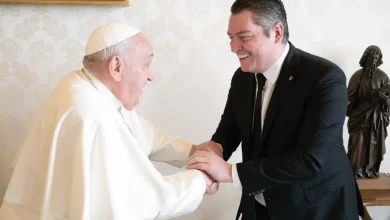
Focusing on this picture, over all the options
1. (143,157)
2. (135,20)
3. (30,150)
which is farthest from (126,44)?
(135,20)

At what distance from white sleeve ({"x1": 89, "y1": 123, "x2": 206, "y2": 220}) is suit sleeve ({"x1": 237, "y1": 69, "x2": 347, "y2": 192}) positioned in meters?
0.25

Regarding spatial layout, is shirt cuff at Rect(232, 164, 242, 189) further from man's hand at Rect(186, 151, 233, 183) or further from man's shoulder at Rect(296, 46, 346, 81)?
man's shoulder at Rect(296, 46, 346, 81)

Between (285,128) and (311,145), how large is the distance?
5.0 inches

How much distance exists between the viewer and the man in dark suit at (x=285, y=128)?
5.44ft

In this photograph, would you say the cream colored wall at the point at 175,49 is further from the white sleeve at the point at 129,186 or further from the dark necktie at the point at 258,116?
the white sleeve at the point at 129,186

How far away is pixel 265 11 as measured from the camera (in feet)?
5.53

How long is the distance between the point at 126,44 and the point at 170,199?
56 cm

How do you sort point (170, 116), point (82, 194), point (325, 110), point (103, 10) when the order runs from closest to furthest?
1. point (82, 194)
2. point (325, 110)
3. point (103, 10)
4. point (170, 116)

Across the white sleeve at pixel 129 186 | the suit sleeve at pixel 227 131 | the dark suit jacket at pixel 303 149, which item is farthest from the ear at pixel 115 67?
the suit sleeve at pixel 227 131

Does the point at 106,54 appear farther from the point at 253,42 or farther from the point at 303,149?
the point at 303,149

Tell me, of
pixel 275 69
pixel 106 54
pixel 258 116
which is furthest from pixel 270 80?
pixel 106 54

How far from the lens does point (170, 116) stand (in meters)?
2.55

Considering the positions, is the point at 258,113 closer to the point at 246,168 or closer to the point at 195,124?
the point at 246,168

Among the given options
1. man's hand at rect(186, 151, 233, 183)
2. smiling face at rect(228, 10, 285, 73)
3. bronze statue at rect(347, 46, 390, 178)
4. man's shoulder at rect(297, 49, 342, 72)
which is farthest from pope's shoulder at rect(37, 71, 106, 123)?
bronze statue at rect(347, 46, 390, 178)
